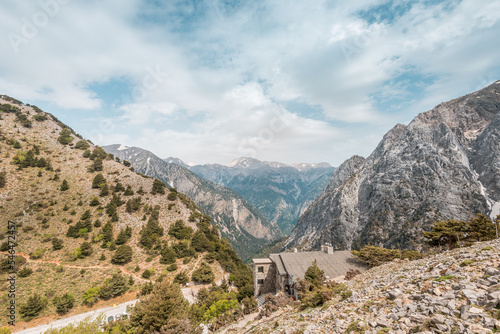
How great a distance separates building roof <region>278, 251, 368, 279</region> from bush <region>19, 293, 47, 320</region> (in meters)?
45.1

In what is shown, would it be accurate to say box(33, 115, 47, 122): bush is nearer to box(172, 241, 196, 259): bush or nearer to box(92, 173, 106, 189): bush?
box(92, 173, 106, 189): bush

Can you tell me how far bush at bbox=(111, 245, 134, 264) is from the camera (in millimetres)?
53500

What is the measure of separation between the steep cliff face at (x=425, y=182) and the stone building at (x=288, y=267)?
355ft

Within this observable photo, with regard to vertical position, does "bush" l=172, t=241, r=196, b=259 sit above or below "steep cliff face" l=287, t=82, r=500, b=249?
below

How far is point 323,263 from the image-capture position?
152 ft

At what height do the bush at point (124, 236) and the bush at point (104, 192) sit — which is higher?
the bush at point (104, 192)

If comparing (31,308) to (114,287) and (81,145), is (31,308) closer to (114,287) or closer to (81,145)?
(114,287)

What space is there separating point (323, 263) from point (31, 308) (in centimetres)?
5617

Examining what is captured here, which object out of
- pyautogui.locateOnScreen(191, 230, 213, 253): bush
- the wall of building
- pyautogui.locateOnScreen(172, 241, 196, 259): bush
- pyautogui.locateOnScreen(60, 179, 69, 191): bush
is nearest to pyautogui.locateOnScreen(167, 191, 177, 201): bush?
pyautogui.locateOnScreen(191, 230, 213, 253): bush

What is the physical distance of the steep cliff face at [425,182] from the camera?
134 meters

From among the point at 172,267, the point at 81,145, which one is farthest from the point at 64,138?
the point at 172,267

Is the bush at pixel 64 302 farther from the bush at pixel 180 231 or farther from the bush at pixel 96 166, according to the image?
the bush at pixel 96 166

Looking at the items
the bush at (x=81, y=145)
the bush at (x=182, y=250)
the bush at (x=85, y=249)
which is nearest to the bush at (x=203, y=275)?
the bush at (x=182, y=250)

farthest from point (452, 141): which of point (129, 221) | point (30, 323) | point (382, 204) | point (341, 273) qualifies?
point (30, 323)
